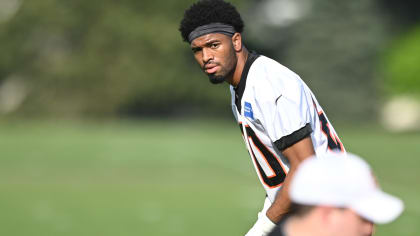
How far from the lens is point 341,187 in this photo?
2643 mm

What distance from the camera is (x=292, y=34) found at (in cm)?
3959

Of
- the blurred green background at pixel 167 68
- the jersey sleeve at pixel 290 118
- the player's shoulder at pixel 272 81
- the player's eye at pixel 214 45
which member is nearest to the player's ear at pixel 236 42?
the player's eye at pixel 214 45

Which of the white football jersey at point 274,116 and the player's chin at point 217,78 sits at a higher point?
the player's chin at point 217,78

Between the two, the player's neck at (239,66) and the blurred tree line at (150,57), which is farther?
the blurred tree line at (150,57)

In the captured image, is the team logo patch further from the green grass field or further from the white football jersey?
the green grass field

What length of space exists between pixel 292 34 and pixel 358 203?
122ft

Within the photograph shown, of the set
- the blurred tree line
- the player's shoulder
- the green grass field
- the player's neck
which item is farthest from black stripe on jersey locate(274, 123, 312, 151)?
the blurred tree line

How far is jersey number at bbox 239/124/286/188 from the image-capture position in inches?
182

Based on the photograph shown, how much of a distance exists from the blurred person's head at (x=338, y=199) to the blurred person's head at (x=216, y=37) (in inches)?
78.4

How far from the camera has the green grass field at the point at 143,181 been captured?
35.9 ft

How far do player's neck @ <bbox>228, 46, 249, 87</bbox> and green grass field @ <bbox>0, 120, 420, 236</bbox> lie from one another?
567 cm

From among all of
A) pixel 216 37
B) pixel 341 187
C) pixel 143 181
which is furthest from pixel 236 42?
pixel 143 181

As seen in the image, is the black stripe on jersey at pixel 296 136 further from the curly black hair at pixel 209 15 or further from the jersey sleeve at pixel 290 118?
the curly black hair at pixel 209 15

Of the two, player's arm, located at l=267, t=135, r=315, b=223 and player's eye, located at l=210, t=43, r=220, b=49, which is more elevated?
player's eye, located at l=210, t=43, r=220, b=49
